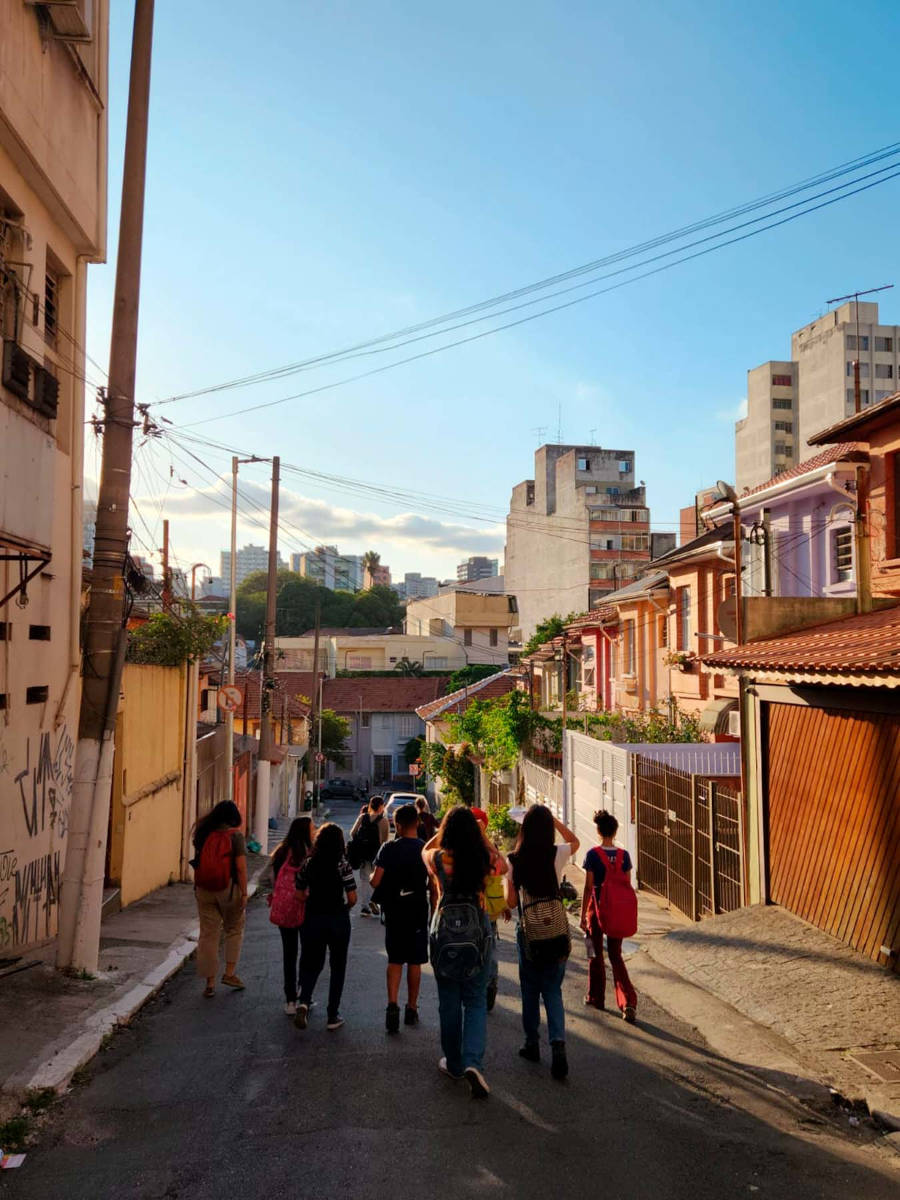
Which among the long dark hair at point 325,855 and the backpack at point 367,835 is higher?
the long dark hair at point 325,855

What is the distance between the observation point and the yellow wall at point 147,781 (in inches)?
523

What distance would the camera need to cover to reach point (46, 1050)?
251 inches

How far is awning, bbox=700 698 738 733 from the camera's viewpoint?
2073 centimetres

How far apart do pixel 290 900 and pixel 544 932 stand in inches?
82.2

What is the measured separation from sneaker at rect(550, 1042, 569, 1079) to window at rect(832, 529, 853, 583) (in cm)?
1319

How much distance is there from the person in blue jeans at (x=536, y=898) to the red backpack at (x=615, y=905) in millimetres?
956

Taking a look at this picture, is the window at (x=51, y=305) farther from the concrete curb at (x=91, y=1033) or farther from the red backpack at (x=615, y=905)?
the red backpack at (x=615, y=905)

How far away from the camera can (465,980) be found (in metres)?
5.80

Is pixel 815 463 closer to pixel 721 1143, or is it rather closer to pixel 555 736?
pixel 555 736

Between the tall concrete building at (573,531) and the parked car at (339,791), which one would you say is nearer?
the tall concrete building at (573,531)

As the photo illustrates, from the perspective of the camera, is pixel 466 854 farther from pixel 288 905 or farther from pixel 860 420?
pixel 860 420

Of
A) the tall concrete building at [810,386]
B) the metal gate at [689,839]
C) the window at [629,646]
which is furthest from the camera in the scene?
the tall concrete building at [810,386]

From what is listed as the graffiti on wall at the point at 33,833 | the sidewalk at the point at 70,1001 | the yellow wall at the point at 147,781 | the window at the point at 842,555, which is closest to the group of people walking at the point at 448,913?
the sidewalk at the point at 70,1001

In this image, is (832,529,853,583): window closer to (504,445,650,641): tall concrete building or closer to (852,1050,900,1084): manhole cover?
(852,1050,900,1084): manhole cover
